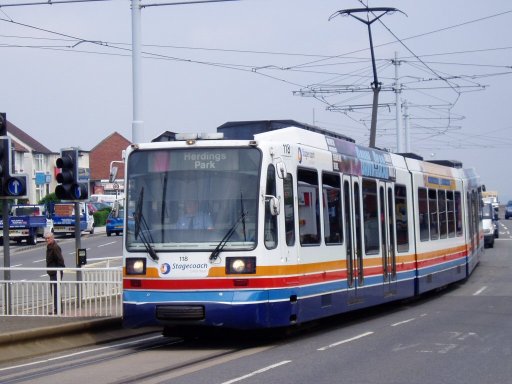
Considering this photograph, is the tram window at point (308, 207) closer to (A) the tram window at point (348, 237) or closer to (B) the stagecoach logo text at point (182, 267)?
(A) the tram window at point (348, 237)

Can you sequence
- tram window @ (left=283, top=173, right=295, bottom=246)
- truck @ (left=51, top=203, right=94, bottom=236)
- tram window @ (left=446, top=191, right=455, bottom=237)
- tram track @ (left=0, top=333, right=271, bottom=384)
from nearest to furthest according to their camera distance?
tram track @ (left=0, top=333, right=271, bottom=384), tram window @ (left=283, top=173, right=295, bottom=246), tram window @ (left=446, top=191, right=455, bottom=237), truck @ (left=51, top=203, right=94, bottom=236)

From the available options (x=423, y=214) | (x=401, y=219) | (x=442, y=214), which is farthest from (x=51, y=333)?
(x=442, y=214)

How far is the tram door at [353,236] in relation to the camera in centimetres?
1692

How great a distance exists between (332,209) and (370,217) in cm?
214

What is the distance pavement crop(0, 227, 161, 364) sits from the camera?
14.3 m

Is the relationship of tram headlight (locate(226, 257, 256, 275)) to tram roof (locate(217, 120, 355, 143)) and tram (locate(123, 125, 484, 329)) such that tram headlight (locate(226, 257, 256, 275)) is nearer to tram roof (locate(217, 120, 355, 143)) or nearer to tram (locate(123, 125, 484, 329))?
tram (locate(123, 125, 484, 329))

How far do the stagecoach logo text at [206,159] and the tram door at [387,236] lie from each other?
17.9 ft

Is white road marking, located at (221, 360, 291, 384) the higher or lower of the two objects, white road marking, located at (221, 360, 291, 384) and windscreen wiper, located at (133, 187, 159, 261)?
the lower

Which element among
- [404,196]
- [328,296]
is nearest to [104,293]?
[328,296]

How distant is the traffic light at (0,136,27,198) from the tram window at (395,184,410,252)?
766 cm

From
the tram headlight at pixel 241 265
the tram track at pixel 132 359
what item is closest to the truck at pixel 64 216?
the tram track at pixel 132 359

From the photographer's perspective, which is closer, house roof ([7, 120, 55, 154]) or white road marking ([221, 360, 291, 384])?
white road marking ([221, 360, 291, 384])

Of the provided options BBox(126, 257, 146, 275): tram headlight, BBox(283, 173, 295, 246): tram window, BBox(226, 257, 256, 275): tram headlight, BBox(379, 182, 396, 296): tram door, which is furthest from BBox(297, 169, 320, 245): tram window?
BBox(379, 182, 396, 296): tram door

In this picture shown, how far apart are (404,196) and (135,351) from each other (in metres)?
8.35
